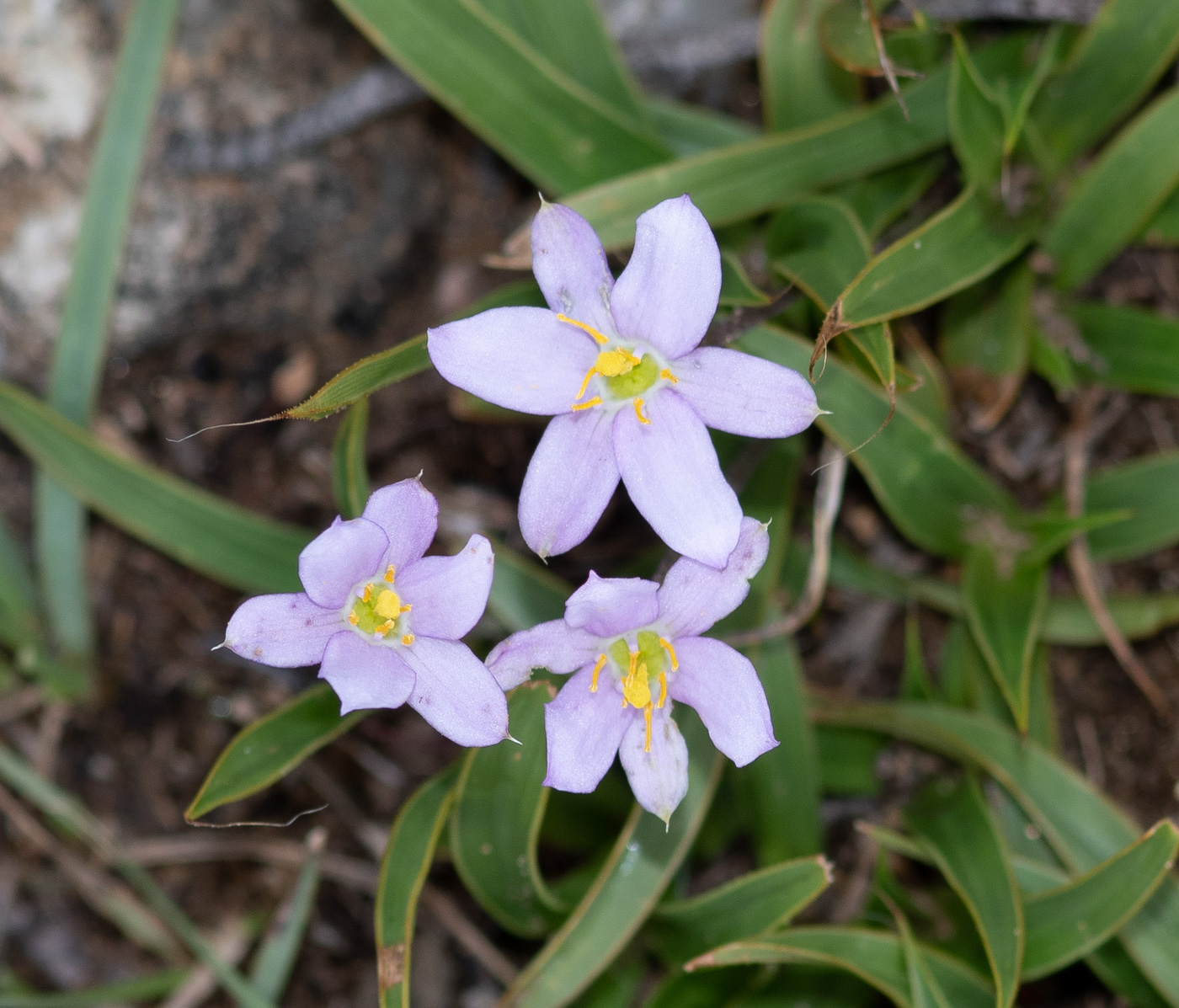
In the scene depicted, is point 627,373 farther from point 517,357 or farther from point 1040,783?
point 1040,783

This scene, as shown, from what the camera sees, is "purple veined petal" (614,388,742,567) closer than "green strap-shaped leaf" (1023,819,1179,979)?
Yes

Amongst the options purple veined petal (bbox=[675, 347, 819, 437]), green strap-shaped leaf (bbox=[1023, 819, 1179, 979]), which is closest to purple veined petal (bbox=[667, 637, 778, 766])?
purple veined petal (bbox=[675, 347, 819, 437])

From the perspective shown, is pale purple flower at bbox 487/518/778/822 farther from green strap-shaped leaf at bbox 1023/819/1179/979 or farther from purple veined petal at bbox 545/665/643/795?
green strap-shaped leaf at bbox 1023/819/1179/979

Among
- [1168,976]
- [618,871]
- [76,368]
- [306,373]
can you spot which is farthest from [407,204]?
[1168,976]

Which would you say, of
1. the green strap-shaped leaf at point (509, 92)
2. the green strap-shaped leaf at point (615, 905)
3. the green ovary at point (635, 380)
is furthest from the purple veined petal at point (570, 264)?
the green strap-shaped leaf at point (615, 905)

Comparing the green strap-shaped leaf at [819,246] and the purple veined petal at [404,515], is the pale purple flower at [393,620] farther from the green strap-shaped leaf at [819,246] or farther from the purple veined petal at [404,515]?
the green strap-shaped leaf at [819,246]
